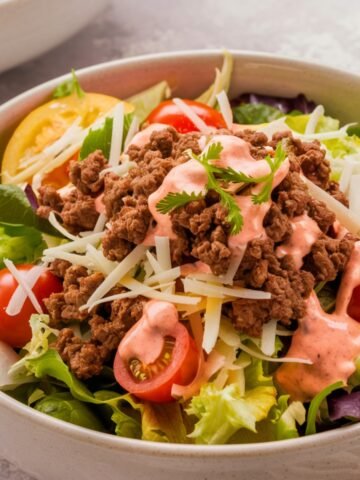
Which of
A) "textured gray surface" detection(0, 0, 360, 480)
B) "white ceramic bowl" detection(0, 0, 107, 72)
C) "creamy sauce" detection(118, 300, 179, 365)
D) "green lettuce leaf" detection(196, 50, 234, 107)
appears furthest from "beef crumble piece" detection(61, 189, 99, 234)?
"textured gray surface" detection(0, 0, 360, 480)

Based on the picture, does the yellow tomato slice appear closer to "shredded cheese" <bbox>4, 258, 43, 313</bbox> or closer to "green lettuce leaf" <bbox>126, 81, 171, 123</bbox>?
"green lettuce leaf" <bbox>126, 81, 171, 123</bbox>

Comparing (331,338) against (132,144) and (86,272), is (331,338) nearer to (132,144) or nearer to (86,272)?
(86,272)

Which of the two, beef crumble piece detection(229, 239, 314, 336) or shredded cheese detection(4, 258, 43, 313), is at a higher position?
beef crumble piece detection(229, 239, 314, 336)

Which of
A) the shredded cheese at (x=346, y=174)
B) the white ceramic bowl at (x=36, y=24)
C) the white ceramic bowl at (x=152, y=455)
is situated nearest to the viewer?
the white ceramic bowl at (x=152, y=455)

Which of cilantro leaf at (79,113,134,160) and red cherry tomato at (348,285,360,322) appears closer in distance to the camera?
red cherry tomato at (348,285,360,322)

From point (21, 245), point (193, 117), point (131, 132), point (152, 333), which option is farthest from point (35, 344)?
point (193, 117)

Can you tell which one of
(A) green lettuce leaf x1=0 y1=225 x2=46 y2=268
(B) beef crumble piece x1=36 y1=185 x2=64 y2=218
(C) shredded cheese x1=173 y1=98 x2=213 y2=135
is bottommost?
(A) green lettuce leaf x1=0 y1=225 x2=46 y2=268

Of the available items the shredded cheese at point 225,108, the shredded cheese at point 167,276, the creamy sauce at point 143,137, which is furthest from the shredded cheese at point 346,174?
the shredded cheese at point 167,276

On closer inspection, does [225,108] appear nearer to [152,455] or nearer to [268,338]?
[268,338]

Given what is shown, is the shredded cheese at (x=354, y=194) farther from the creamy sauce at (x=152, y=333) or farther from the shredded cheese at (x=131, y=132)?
the shredded cheese at (x=131, y=132)
